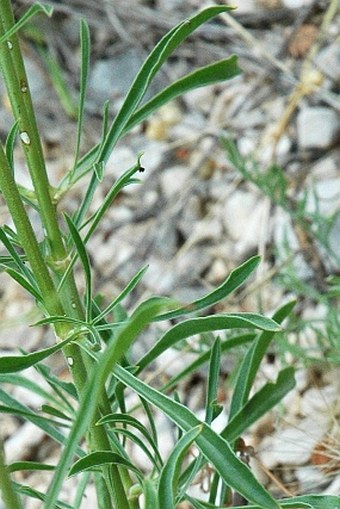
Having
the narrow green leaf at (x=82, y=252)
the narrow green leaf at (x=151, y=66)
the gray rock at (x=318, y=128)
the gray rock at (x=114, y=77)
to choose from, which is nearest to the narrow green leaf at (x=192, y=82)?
the narrow green leaf at (x=151, y=66)

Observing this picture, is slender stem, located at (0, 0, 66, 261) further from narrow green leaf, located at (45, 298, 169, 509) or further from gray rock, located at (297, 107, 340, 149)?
gray rock, located at (297, 107, 340, 149)

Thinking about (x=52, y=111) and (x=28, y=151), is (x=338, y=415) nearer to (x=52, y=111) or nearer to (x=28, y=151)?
(x=28, y=151)

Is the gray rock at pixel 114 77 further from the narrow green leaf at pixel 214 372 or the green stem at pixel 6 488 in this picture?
the green stem at pixel 6 488

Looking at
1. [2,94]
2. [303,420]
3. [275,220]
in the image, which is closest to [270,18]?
[275,220]

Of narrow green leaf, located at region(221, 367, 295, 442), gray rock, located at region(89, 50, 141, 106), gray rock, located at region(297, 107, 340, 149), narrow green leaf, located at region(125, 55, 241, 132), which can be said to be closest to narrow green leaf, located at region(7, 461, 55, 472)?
narrow green leaf, located at region(221, 367, 295, 442)

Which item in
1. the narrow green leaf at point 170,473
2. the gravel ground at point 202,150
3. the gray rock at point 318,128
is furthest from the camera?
the gray rock at point 318,128

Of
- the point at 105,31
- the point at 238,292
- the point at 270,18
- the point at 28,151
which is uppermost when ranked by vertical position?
the point at 105,31
